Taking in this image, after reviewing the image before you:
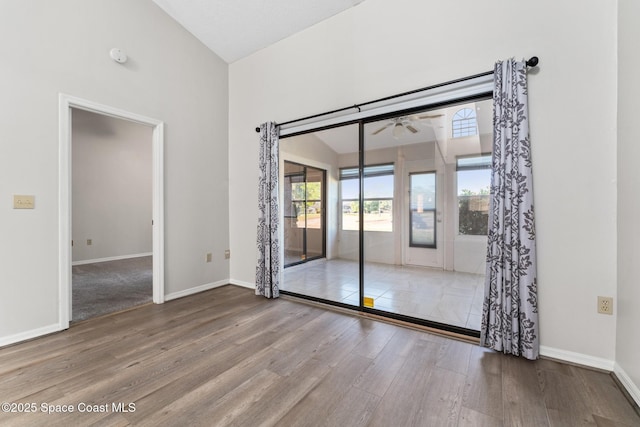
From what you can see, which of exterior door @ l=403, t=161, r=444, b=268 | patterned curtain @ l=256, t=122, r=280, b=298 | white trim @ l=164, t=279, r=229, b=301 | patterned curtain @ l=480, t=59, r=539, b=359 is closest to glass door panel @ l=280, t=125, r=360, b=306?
patterned curtain @ l=256, t=122, r=280, b=298

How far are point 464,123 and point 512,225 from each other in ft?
3.81

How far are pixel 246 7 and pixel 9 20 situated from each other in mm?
2052

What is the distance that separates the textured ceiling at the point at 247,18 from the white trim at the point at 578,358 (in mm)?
3595

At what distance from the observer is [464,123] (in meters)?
2.72

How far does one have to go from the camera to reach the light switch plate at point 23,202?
91.5 inches

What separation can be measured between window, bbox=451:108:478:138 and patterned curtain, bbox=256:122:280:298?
81.3 inches

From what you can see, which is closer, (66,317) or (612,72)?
(612,72)

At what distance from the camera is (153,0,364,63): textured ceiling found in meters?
3.04

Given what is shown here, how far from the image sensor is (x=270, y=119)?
12.1 ft

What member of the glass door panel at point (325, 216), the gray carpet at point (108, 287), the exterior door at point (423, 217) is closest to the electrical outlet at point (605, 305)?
the exterior door at point (423, 217)

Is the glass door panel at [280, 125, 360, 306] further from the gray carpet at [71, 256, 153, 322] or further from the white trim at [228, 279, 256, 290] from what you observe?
the gray carpet at [71, 256, 153, 322]

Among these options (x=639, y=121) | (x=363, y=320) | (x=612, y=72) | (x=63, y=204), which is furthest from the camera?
(x=363, y=320)

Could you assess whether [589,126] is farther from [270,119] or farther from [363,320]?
[270,119]

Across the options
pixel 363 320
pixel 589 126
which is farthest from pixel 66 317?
pixel 589 126
